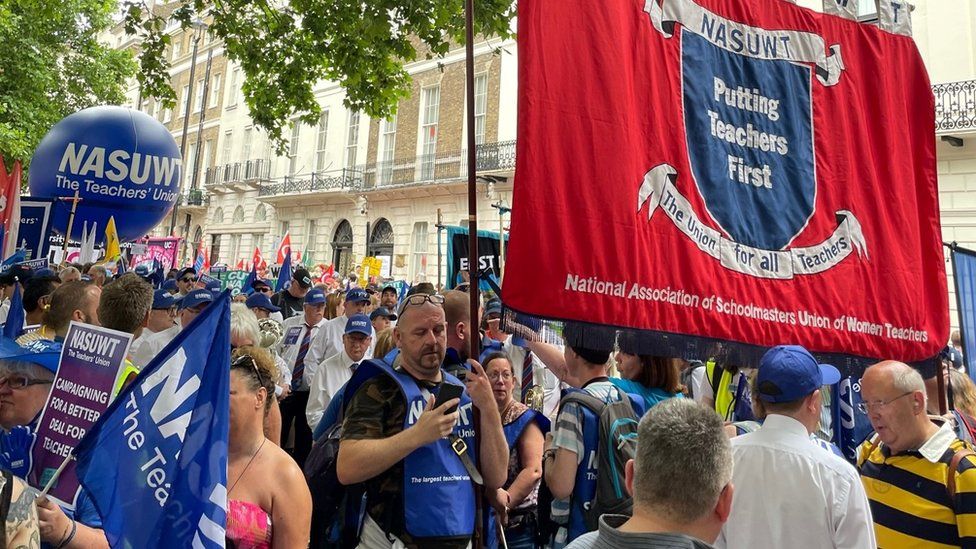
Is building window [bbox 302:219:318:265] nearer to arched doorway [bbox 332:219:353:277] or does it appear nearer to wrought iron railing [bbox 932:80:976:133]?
arched doorway [bbox 332:219:353:277]

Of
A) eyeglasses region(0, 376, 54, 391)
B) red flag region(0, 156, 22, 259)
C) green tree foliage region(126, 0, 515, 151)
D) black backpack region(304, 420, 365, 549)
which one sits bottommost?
black backpack region(304, 420, 365, 549)

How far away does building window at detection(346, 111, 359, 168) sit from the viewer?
3041 centimetres

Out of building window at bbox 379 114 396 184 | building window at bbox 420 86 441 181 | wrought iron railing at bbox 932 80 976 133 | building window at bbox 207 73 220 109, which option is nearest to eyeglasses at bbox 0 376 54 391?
wrought iron railing at bbox 932 80 976 133

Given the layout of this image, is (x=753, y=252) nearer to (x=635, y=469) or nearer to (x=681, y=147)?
(x=681, y=147)

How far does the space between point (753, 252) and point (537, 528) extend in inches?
70.0

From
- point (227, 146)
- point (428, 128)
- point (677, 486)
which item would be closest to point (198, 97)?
point (227, 146)

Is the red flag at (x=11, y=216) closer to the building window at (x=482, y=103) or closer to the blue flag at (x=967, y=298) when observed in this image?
the blue flag at (x=967, y=298)

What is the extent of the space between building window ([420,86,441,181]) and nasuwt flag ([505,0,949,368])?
24307 mm

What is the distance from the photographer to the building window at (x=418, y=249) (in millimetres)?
26625

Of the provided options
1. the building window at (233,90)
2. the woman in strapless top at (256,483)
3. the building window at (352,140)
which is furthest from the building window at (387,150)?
the woman in strapless top at (256,483)

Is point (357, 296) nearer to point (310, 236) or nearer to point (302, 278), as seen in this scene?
point (302, 278)

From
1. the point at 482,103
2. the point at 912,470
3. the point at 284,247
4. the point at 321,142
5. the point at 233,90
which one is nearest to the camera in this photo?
the point at 912,470

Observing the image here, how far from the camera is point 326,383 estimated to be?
595cm

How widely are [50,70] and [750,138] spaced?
24.8 m
